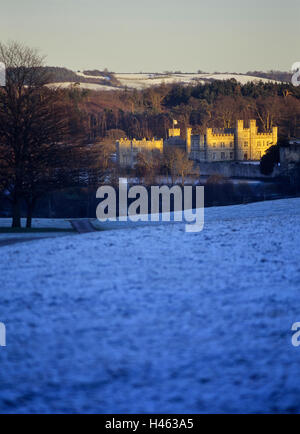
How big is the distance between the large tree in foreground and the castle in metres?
43.4

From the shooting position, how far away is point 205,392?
19.2 feet

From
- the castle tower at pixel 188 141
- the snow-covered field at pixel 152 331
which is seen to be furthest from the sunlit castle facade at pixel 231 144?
the snow-covered field at pixel 152 331

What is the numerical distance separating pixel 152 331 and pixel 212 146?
60.2 m

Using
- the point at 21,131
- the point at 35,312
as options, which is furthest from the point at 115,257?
the point at 21,131

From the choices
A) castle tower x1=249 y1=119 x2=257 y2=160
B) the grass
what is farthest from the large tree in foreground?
castle tower x1=249 y1=119 x2=257 y2=160

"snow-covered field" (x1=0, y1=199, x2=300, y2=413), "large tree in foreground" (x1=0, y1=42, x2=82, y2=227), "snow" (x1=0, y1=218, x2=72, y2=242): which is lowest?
"snow" (x1=0, y1=218, x2=72, y2=242)

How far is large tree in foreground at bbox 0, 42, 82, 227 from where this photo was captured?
21.1 metres

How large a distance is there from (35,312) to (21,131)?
14406mm

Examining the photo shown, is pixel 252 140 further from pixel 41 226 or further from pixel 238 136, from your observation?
pixel 41 226

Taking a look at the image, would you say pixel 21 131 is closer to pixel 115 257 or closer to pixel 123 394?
pixel 115 257

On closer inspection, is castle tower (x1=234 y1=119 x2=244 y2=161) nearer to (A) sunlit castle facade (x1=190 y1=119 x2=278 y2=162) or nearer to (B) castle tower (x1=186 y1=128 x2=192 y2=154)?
(A) sunlit castle facade (x1=190 y1=119 x2=278 y2=162)

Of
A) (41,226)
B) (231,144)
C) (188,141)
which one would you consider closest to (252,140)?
(231,144)

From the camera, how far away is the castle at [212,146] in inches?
2596

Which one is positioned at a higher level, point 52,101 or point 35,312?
point 52,101
